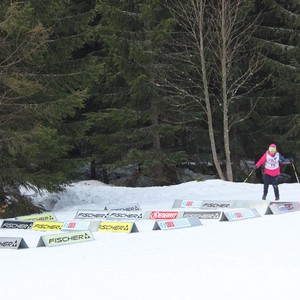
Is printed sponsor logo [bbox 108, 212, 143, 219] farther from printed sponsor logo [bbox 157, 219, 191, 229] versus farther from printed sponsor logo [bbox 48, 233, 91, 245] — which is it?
printed sponsor logo [bbox 48, 233, 91, 245]

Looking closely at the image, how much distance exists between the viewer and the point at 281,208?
12.0 m

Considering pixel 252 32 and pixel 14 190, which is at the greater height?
pixel 252 32

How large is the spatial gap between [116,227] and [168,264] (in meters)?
3.54

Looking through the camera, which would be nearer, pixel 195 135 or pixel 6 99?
pixel 6 99

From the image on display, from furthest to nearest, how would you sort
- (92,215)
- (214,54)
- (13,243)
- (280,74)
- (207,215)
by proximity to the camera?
(214,54), (280,74), (92,215), (207,215), (13,243)

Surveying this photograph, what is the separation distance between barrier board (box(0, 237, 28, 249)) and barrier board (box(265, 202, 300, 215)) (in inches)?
233

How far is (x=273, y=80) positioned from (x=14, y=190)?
13.4 meters

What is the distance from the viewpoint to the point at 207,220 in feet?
37.3

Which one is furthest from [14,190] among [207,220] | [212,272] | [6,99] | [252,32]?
[252,32]

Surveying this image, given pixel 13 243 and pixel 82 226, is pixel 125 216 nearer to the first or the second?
pixel 82 226

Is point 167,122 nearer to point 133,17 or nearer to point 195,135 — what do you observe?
point 195,135

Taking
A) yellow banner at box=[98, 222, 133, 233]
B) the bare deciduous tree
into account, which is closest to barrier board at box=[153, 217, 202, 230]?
yellow banner at box=[98, 222, 133, 233]

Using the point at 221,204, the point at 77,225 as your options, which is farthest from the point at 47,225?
the point at 221,204

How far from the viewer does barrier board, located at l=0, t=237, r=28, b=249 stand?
8.91m
